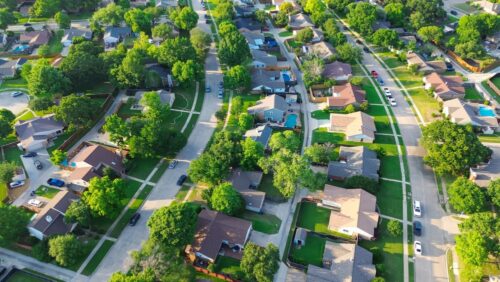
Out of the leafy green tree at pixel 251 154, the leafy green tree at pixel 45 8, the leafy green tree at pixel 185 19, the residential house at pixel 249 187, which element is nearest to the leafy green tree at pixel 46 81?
the leafy green tree at pixel 185 19

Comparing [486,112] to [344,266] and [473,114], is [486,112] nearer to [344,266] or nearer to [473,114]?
[473,114]

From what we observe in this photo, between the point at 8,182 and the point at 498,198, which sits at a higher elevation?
the point at 498,198

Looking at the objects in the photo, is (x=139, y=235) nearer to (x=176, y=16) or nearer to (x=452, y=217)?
(x=452, y=217)

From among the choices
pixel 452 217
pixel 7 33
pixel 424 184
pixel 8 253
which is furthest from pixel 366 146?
pixel 7 33

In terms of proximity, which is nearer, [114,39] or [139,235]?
[139,235]

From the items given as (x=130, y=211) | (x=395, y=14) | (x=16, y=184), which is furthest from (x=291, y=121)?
(x=395, y=14)

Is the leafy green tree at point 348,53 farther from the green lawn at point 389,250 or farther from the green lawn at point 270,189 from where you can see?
the green lawn at point 389,250

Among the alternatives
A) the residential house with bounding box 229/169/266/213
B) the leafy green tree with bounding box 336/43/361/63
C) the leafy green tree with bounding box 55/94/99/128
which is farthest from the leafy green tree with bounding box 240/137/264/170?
the leafy green tree with bounding box 336/43/361/63
